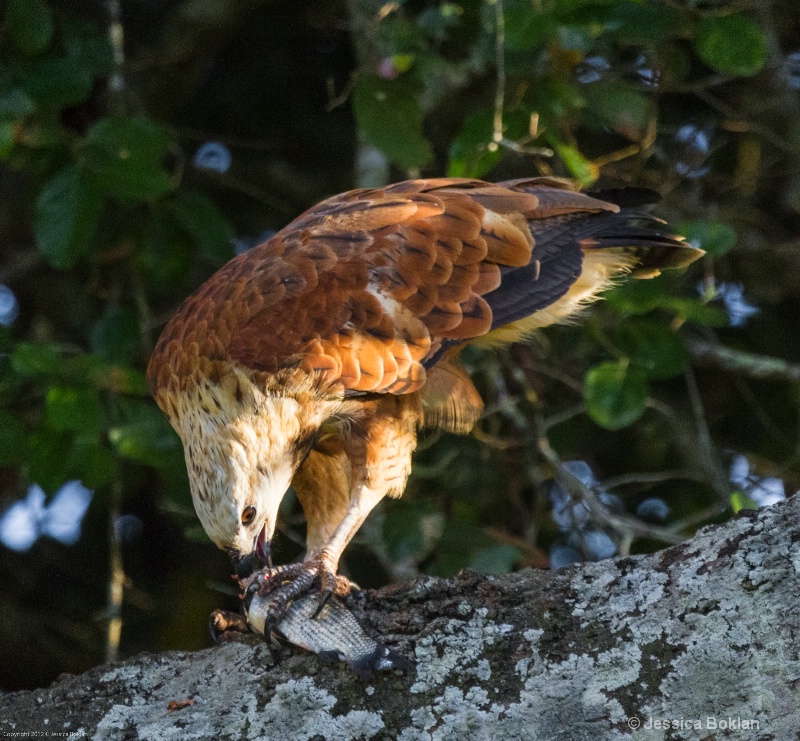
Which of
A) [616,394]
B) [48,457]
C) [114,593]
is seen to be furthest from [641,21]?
[114,593]

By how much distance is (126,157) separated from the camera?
13.3ft

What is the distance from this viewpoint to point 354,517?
11.1ft

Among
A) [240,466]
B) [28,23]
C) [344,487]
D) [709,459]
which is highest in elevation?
[28,23]

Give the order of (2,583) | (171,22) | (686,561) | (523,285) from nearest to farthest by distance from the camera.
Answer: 1. (686,561)
2. (523,285)
3. (171,22)
4. (2,583)

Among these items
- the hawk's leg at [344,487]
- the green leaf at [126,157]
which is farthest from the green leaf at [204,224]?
the hawk's leg at [344,487]

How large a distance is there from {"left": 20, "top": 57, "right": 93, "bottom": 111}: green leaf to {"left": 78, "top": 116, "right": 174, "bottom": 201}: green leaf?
0.16m

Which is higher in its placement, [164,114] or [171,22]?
[171,22]

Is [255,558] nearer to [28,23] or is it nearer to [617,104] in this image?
[28,23]

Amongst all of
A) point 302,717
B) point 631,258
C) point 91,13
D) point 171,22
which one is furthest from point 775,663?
point 91,13

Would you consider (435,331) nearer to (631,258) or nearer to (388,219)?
(388,219)

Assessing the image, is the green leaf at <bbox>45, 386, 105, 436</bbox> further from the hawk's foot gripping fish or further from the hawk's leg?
the hawk's foot gripping fish

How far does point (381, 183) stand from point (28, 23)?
5.26 ft

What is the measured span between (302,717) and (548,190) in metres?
2.23

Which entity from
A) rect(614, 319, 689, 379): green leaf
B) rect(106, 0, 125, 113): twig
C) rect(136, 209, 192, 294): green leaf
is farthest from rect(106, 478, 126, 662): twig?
rect(614, 319, 689, 379): green leaf
